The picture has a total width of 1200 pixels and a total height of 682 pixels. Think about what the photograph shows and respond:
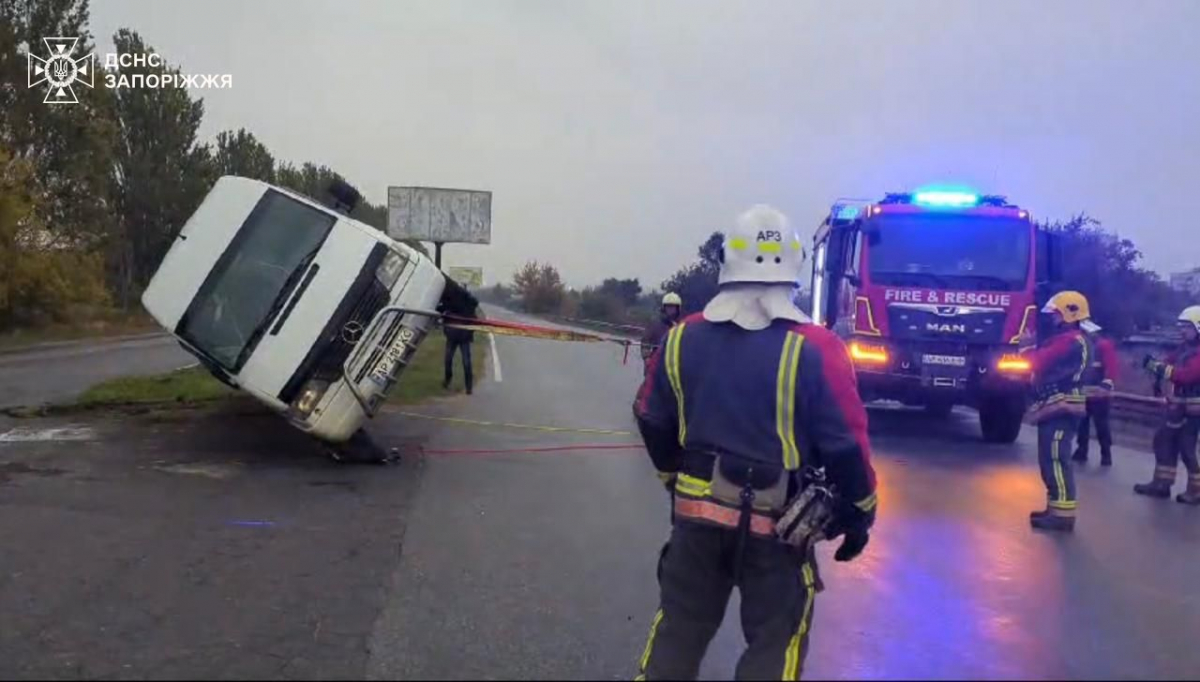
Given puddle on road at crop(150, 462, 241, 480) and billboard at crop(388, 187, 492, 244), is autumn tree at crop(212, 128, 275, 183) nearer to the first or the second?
billboard at crop(388, 187, 492, 244)

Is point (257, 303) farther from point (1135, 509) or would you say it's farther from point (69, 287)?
point (69, 287)

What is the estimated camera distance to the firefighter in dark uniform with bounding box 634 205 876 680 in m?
3.19

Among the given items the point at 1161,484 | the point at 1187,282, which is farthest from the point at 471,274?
the point at 1161,484

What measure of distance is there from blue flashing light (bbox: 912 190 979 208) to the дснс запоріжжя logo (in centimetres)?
3292

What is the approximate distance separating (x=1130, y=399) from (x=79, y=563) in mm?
14951

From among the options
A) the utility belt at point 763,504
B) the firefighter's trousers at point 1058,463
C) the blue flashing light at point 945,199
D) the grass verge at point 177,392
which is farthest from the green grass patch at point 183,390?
the utility belt at point 763,504

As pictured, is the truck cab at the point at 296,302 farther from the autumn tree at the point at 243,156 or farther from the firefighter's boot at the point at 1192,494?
the autumn tree at the point at 243,156

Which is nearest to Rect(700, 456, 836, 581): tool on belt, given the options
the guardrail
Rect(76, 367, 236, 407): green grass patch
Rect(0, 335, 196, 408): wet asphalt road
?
Rect(76, 367, 236, 407): green grass patch

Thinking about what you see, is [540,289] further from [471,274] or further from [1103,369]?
[1103,369]

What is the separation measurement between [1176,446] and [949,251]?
404cm

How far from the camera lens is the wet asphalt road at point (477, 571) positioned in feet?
14.6

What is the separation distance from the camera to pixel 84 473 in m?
8.95

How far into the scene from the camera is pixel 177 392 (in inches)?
602

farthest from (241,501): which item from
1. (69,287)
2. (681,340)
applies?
(69,287)
